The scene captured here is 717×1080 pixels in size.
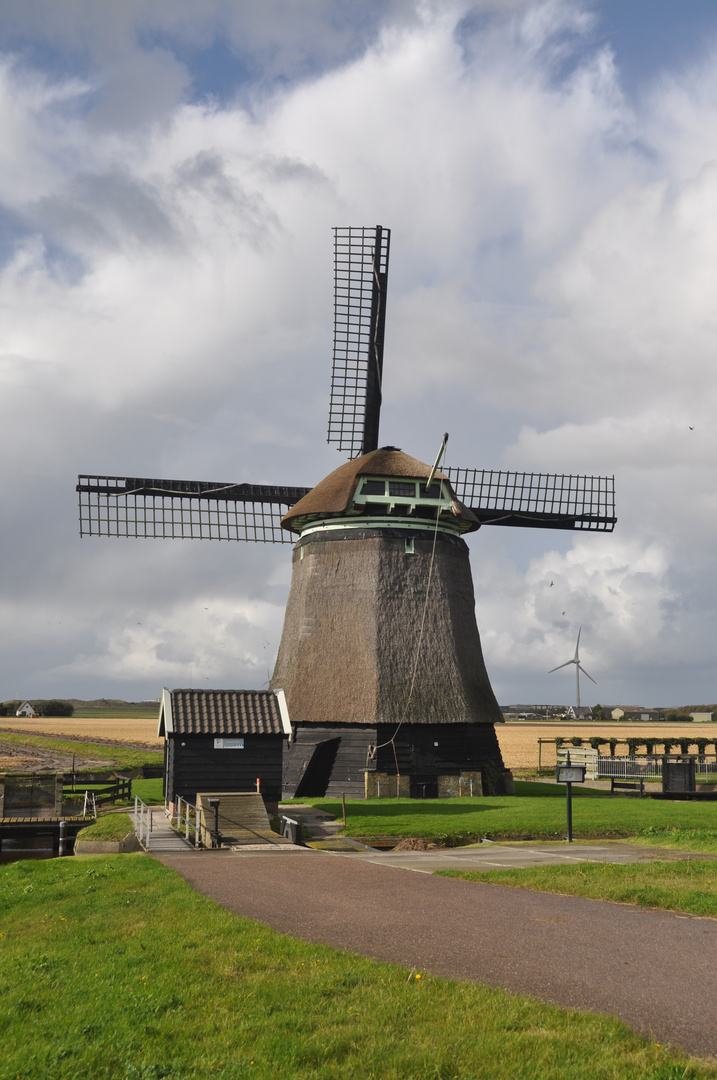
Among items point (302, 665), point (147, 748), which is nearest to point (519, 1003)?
point (302, 665)

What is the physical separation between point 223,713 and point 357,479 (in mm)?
11256

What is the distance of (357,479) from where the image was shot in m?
33.0

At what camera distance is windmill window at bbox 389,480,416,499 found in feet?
109

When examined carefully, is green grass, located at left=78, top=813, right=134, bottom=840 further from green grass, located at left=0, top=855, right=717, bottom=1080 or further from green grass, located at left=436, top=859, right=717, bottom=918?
green grass, located at left=0, top=855, right=717, bottom=1080

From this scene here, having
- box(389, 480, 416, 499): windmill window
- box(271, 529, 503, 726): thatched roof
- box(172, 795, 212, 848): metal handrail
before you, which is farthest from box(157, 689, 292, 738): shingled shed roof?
box(389, 480, 416, 499): windmill window

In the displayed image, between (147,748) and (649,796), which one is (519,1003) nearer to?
(649,796)

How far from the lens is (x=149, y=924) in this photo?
10414mm

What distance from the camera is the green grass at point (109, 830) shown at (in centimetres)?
2028

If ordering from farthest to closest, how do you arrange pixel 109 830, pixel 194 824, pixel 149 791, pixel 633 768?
pixel 633 768 → pixel 149 791 → pixel 194 824 → pixel 109 830

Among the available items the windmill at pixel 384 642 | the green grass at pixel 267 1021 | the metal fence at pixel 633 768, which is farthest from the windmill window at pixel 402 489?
the green grass at pixel 267 1021

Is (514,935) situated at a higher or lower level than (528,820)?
higher

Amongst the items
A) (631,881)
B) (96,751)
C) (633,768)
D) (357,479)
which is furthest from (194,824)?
(96,751)

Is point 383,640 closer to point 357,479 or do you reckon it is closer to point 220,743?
point 357,479

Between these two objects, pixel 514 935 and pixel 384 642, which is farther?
pixel 384 642
